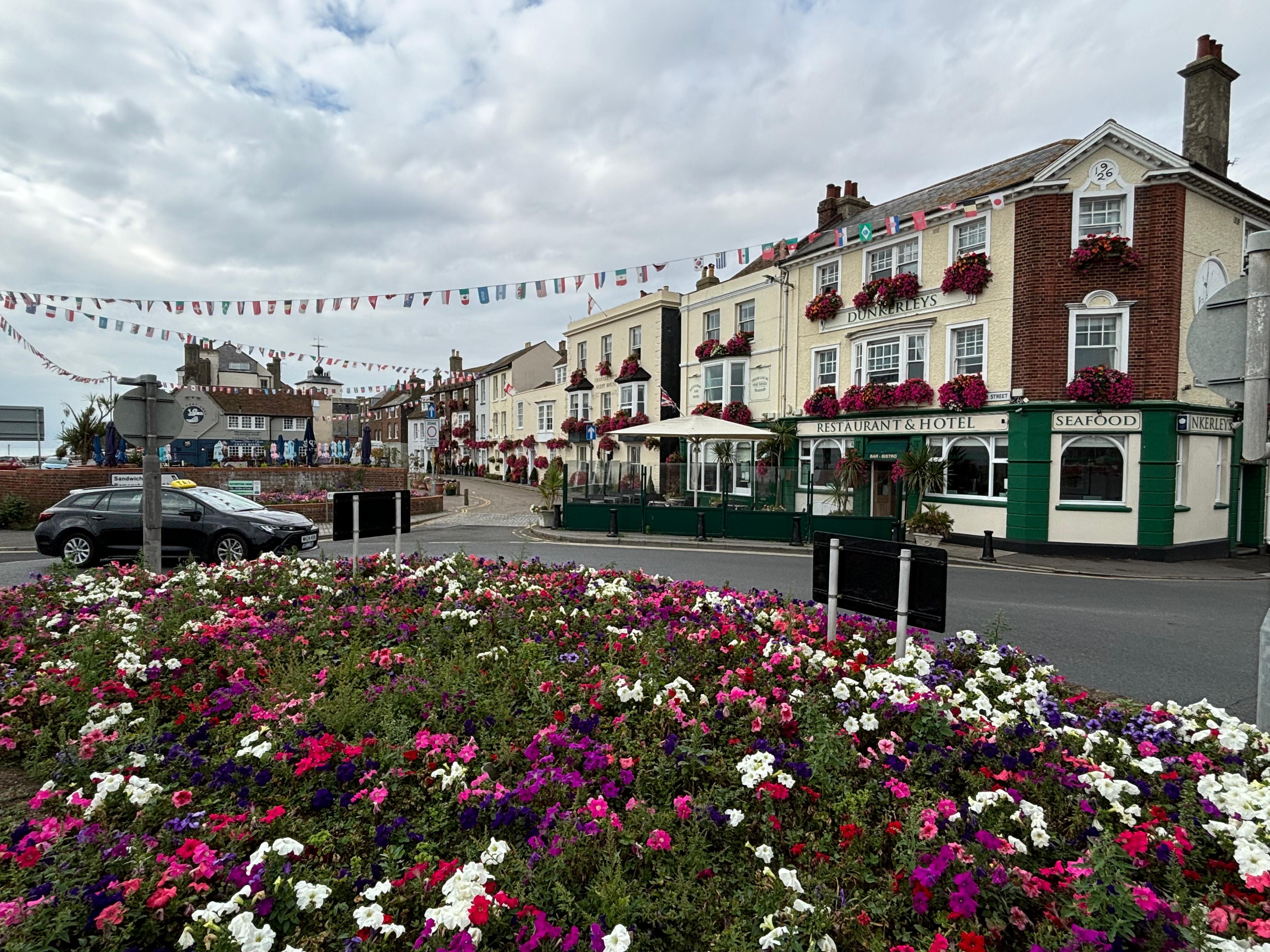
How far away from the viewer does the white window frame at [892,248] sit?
1969 cm

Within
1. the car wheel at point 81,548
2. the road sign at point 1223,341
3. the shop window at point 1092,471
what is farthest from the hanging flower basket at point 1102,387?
the car wheel at point 81,548

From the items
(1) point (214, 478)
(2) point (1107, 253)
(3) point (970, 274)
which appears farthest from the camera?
(1) point (214, 478)

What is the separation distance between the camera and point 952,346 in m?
18.8

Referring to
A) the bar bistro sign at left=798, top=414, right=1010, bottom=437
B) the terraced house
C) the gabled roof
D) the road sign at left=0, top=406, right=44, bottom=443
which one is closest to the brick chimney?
the terraced house

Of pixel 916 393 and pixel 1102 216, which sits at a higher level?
pixel 1102 216

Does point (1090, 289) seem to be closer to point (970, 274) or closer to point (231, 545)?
point (970, 274)

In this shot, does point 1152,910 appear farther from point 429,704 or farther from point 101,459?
point 101,459

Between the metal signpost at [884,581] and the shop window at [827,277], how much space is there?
18750 millimetres

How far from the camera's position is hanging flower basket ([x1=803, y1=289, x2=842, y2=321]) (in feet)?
72.0

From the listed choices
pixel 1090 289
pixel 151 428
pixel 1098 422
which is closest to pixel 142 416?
pixel 151 428

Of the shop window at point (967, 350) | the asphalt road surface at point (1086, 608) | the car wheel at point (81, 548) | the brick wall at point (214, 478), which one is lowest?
the asphalt road surface at point (1086, 608)

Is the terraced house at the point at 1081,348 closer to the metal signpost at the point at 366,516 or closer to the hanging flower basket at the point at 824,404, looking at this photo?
the hanging flower basket at the point at 824,404

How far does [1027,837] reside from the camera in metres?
2.89

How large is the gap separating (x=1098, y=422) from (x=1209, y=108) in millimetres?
9455
